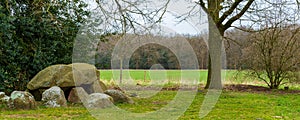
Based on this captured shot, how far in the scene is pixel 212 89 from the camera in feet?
Answer: 37.3

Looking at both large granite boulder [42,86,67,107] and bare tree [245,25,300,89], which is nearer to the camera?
large granite boulder [42,86,67,107]

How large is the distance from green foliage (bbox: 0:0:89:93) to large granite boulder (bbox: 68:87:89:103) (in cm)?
213

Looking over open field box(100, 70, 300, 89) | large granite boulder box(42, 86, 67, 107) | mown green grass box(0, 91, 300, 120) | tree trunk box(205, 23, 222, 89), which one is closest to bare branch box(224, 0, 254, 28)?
tree trunk box(205, 23, 222, 89)

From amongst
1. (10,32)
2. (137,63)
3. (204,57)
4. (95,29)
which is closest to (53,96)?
(10,32)

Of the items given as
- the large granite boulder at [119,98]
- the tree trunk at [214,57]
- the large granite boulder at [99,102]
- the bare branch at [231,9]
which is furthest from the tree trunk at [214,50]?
the large granite boulder at [99,102]

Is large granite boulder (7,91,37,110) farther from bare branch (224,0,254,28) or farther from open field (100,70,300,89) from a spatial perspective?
bare branch (224,0,254,28)

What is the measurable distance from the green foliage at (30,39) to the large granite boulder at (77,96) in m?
2.13

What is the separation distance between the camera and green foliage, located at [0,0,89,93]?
8875 mm

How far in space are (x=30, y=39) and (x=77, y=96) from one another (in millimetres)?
3087

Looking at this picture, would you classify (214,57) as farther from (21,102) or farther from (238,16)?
(21,102)

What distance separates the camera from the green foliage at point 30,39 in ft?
29.1

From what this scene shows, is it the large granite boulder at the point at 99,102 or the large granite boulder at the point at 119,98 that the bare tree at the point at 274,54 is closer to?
the large granite boulder at the point at 119,98

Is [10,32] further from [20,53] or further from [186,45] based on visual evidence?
[186,45]

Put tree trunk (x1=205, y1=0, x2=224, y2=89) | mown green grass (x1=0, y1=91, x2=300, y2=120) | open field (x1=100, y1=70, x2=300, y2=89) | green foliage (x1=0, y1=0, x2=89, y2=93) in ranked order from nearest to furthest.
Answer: mown green grass (x1=0, y1=91, x2=300, y2=120), green foliage (x1=0, y1=0, x2=89, y2=93), tree trunk (x1=205, y1=0, x2=224, y2=89), open field (x1=100, y1=70, x2=300, y2=89)
